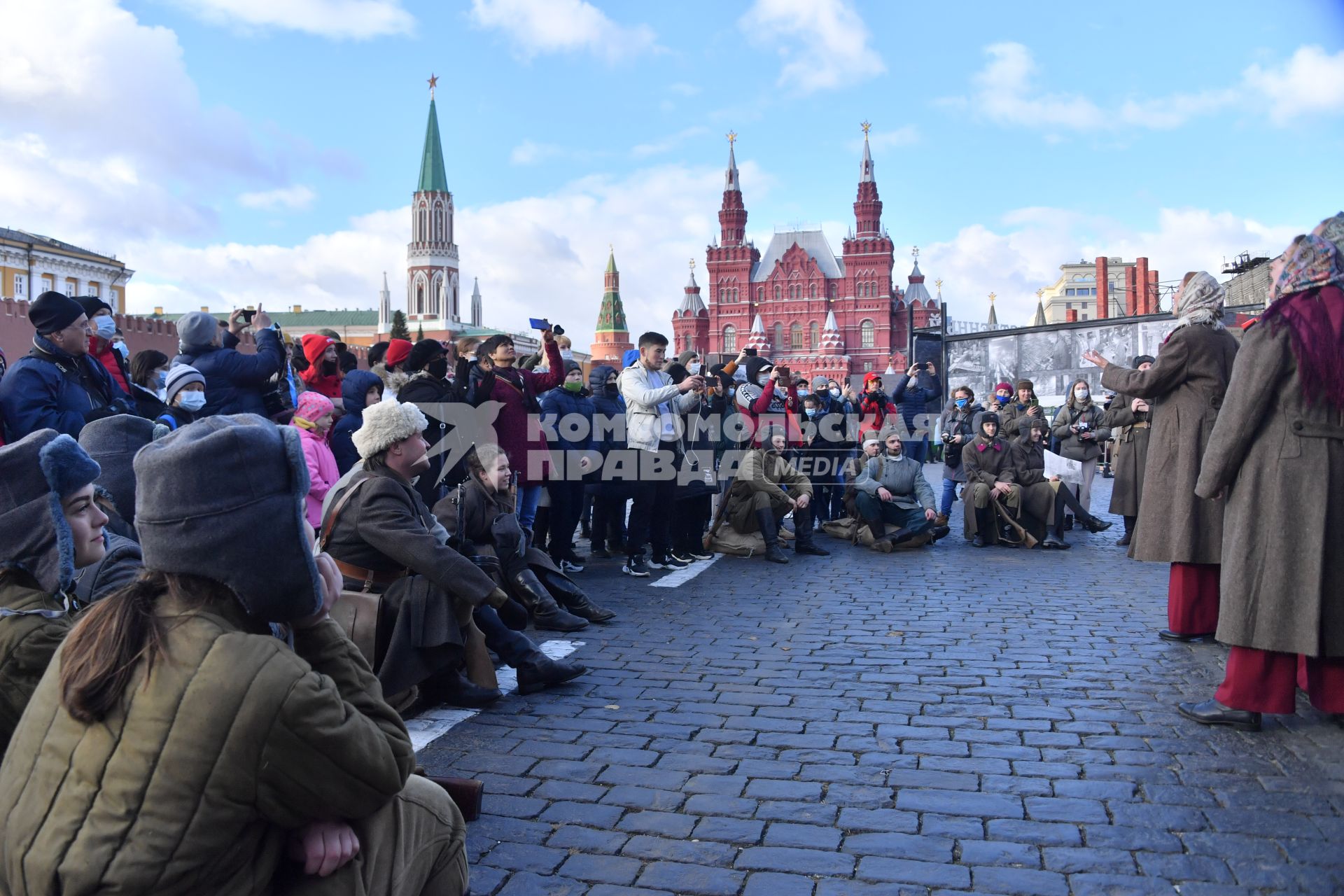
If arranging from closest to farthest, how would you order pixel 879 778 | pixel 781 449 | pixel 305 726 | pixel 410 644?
1. pixel 305 726
2. pixel 879 778
3. pixel 410 644
4. pixel 781 449

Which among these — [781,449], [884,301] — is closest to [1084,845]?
[781,449]

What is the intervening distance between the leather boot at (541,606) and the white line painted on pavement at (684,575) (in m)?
2.00

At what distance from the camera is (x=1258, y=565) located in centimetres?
442

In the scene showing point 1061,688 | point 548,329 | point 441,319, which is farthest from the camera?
point 441,319

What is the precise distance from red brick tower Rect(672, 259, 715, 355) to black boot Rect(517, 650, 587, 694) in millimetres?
92566

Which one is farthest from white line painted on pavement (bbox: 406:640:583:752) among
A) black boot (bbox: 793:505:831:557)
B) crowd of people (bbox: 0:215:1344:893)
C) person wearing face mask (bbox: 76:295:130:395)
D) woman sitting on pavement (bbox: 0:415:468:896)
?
black boot (bbox: 793:505:831:557)

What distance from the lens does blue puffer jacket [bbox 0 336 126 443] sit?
5.48 m

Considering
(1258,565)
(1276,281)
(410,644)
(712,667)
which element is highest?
(1276,281)

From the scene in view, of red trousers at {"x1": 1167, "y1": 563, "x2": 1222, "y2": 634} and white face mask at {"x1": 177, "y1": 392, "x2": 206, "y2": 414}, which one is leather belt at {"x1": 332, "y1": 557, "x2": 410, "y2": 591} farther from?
red trousers at {"x1": 1167, "y1": 563, "x2": 1222, "y2": 634}

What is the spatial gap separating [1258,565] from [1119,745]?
3.25 ft

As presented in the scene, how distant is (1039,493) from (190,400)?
8.82 meters

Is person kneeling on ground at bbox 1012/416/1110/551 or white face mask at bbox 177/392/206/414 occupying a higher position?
white face mask at bbox 177/392/206/414

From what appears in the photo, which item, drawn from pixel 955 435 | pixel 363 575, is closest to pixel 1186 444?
pixel 363 575

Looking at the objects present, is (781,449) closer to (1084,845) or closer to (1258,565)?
(1258,565)
